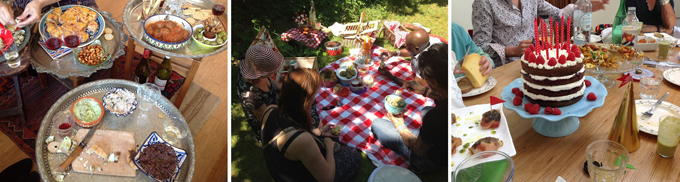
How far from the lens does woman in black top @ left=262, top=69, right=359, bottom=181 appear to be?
4.63ft

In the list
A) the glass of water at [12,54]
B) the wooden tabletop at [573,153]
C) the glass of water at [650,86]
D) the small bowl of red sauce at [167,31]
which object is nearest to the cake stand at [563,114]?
the wooden tabletop at [573,153]

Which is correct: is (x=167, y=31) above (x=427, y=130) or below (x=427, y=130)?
above

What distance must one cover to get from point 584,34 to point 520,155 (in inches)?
71.7

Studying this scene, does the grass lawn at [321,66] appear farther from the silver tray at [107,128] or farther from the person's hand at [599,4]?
the person's hand at [599,4]

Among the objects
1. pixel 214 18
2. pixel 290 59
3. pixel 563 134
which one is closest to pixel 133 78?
pixel 214 18

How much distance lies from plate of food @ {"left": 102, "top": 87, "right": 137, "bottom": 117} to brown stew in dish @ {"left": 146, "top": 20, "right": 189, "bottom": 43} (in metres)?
0.35

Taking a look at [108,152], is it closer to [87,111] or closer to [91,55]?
[87,111]

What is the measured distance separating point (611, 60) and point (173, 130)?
7.99 feet

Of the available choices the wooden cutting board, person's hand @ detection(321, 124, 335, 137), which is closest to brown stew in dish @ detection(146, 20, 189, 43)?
the wooden cutting board

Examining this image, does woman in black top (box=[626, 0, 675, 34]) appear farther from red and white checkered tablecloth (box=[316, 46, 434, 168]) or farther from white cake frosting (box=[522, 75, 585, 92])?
red and white checkered tablecloth (box=[316, 46, 434, 168])

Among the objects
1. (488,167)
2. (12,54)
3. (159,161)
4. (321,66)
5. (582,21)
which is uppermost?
(321,66)

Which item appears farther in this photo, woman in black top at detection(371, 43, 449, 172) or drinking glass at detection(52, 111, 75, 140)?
drinking glass at detection(52, 111, 75, 140)

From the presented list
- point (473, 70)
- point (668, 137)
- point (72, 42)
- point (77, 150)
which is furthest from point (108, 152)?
point (668, 137)

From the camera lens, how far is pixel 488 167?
4.68 feet
